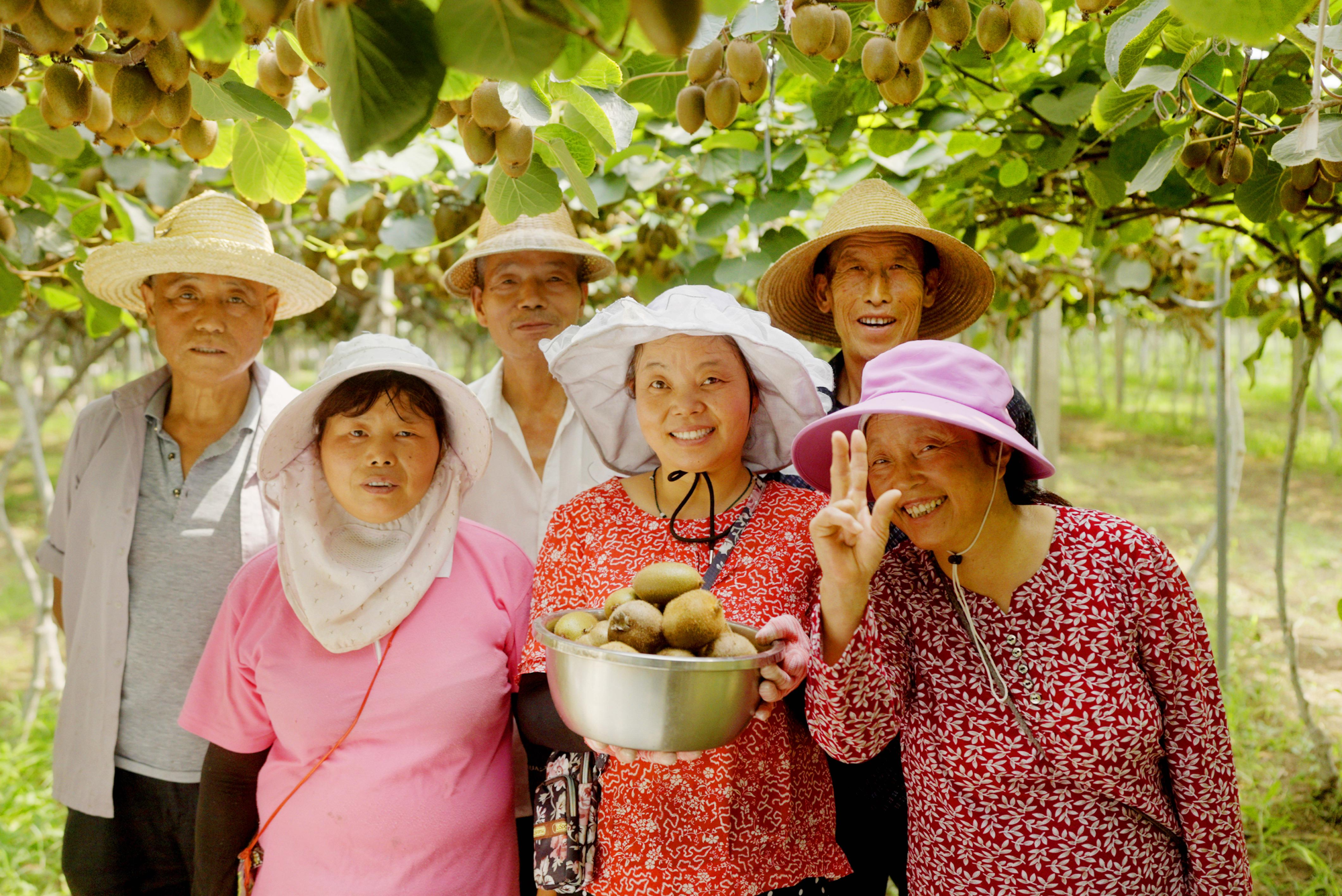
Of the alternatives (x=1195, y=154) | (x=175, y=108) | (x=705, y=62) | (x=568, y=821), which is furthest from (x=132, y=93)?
(x=1195, y=154)

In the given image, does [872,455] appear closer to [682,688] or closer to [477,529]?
[682,688]

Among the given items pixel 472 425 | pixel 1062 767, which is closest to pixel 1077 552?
pixel 1062 767

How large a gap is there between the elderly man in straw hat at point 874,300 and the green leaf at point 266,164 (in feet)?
3.52

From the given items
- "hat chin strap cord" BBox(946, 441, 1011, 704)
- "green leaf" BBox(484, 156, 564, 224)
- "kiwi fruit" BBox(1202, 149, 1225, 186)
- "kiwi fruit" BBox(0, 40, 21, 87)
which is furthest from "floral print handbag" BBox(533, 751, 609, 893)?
"kiwi fruit" BBox(1202, 149, 1225, 186)

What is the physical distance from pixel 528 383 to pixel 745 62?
134 centimetres

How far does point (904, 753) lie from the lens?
62.3 inches

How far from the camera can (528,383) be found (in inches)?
98.6

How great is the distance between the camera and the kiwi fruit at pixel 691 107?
4.60 ft

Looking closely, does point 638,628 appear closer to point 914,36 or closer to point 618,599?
point 618,599

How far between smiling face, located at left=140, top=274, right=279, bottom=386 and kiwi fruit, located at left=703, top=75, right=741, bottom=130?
1.43m

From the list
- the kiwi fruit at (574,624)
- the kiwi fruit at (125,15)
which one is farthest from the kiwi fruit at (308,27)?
the kiwi fruit at (574,624)

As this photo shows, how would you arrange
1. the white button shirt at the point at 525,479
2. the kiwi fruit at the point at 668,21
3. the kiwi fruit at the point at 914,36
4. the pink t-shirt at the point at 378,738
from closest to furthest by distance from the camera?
1. the kiwi fruit at the point at 668,21
2. the kiwi fruit at the point at 914,36
3. the pink t-shirt at the point at 378,738
4. the white button shirt at the point at 525,479

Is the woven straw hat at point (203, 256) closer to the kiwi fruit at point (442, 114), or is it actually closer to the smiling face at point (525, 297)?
the smiling face at point (525, 297)

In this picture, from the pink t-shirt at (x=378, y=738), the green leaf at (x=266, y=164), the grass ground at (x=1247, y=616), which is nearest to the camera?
the green leaf at (x=266, y=164)
